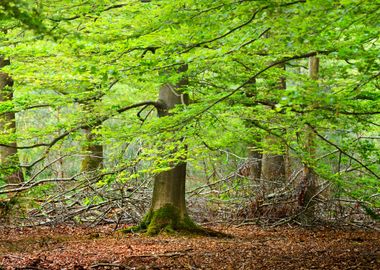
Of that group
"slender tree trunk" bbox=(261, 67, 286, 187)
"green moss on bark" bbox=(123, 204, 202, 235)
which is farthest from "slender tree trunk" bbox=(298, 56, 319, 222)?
"green moss on bark" bbox=(123, 204, 202, 235)

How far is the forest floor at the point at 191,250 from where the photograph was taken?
6.69m

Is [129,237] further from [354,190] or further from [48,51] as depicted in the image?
[354,190]

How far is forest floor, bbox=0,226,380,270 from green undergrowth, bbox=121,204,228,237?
0.29 meters

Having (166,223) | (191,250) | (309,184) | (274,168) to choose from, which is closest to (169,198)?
(166,223)

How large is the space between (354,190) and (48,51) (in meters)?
7.28

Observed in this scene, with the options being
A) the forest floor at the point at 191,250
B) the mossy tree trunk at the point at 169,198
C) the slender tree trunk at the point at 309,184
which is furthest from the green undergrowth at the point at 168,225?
the slender tree trunk at the point at 309,184

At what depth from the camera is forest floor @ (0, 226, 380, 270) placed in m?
6.69

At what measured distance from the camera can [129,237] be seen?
9766mm

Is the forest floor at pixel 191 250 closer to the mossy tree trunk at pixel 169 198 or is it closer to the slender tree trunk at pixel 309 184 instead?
the mossy tree trunk at pixel 169 198

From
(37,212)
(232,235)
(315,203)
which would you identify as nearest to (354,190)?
(315,203)

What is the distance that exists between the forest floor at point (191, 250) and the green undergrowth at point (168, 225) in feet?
0.94

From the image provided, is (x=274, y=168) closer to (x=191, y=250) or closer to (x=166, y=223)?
(x=166, y=223)

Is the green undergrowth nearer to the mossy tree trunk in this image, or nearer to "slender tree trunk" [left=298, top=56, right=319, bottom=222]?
the mossy tree trunk

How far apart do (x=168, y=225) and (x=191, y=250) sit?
90.8 inches
